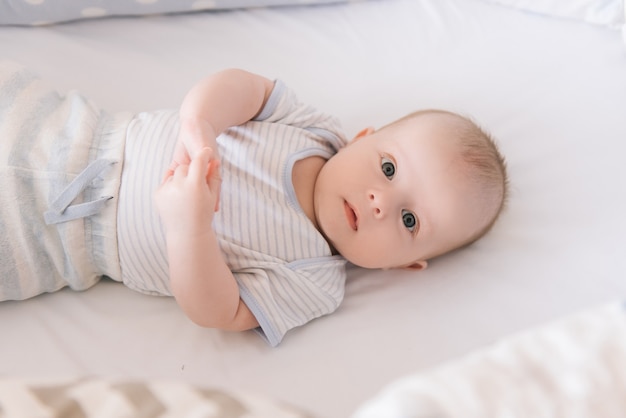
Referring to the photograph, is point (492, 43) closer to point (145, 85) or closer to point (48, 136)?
point (145, 85)

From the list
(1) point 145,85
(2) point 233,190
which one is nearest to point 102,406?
(2) point 233,190

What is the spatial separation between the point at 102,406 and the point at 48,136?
590mm

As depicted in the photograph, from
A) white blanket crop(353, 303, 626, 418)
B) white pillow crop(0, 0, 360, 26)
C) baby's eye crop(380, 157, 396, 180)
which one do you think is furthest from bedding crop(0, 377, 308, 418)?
white pillow crop(0, 0, 360, 26)

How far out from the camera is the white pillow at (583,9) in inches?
58.6

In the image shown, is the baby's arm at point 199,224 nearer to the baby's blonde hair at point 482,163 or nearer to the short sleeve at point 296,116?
the short sleeve at point 296,116

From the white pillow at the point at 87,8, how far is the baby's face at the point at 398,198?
53 centimetres

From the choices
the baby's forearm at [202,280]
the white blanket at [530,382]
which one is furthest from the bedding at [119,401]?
the baby's forearm at [202,280]

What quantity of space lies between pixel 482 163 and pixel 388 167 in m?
0.15

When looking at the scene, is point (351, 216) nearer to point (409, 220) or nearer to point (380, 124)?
point (409, 220)

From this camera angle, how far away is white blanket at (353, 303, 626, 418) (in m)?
0.54

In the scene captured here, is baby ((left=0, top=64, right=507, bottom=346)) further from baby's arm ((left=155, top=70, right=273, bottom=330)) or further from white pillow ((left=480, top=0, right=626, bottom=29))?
white pillow ((left=480, top=0, right=626, bottom=29))

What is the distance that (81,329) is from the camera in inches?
42.4

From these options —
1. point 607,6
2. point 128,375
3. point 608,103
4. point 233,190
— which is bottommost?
point 128,375

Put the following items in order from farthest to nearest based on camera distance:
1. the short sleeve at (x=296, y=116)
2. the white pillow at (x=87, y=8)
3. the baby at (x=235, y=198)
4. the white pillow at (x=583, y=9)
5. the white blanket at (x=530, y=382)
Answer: the white pillow at (x=583, y=9) → the white pillow at (x=87, y=8) → the short sleeve at (x=296, y=116) → the baby at (x=235, y=198) → the white blanket at (x=530, y=382)
